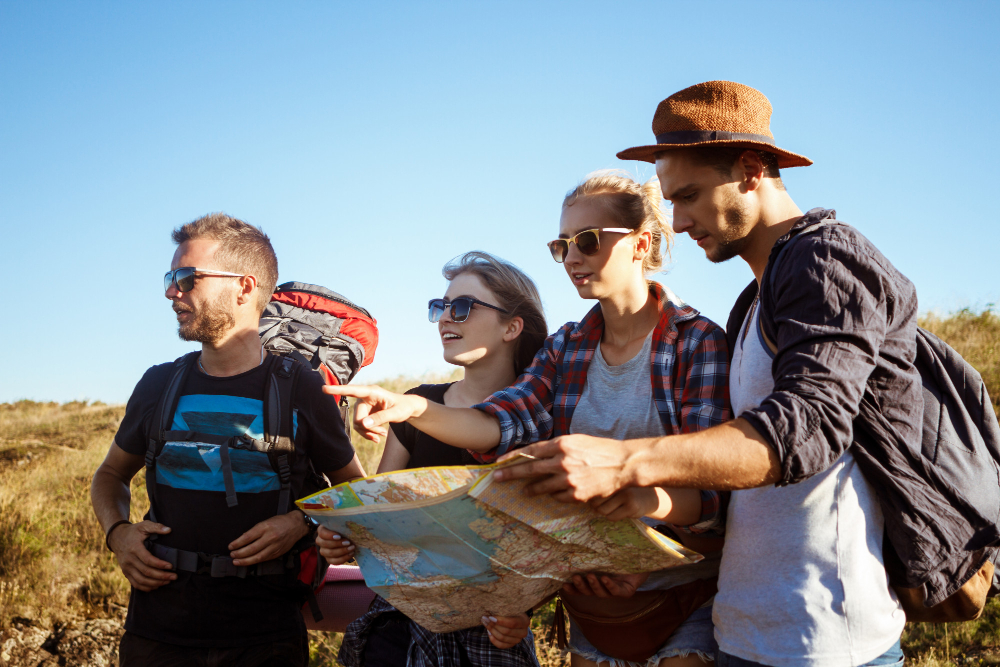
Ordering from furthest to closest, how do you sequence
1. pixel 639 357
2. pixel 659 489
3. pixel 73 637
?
pixel 73 637
pixel 639 357
pixel 659 489

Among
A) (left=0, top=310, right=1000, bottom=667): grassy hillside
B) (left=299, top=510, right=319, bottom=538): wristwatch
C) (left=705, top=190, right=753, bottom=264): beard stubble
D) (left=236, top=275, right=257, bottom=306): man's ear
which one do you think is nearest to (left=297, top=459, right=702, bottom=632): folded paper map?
(left=299, top=510, right=319, bottom=538): wristwatch

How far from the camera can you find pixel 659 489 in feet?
6.93

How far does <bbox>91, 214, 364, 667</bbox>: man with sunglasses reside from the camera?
2885 mm

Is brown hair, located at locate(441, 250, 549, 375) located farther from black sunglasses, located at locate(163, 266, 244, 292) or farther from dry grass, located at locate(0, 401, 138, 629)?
dry grass, located at locate(0, 401, 138, 629)

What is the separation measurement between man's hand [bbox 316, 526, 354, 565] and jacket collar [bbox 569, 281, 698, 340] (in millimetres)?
1239

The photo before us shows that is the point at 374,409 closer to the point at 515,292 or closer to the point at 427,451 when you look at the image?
the point at 427,451

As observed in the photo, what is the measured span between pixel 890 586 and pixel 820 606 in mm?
260

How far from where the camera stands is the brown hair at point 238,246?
3.38 metres

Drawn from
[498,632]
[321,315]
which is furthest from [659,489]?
[321,315]

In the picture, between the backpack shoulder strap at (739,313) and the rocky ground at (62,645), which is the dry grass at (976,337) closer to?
the backpack shoulder strap at (739,313)

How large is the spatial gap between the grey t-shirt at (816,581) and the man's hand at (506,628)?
2.36ft

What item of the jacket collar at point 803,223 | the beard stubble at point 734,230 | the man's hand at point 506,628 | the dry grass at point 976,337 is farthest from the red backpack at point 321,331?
the dry grass at point 976,337

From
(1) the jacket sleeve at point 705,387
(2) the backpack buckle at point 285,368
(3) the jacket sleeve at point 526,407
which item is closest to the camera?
(1) the jacket sleeve at point 705,387

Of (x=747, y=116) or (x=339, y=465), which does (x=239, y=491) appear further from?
(x=747, y=116)
